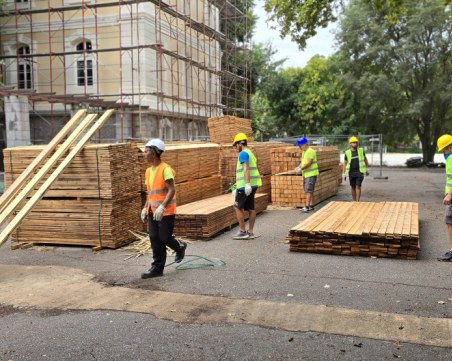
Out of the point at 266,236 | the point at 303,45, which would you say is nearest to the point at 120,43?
the point at 303,45

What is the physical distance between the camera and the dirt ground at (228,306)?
4602mm

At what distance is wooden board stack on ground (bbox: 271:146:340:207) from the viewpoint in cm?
1432

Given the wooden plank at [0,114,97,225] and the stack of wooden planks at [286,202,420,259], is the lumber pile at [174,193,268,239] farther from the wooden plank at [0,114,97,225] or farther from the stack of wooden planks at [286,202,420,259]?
the wooden plank at [0,114,97,225]

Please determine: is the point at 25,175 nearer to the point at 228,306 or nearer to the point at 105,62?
the point at 228,306

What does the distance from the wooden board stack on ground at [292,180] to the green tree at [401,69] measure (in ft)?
65.0

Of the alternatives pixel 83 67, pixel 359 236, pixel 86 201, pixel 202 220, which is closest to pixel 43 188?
pixel 86 201

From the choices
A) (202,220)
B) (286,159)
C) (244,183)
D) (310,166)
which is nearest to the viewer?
(244,183)

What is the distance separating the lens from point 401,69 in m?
34.7

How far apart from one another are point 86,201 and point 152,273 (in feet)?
8.50

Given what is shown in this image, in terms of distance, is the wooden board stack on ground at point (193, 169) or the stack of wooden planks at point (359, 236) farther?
the wooden board stack on ground at point (193, 169)

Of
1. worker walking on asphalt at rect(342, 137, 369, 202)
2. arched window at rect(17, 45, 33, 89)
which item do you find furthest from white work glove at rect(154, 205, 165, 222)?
arched window at rect(17, 45, 33, 89)

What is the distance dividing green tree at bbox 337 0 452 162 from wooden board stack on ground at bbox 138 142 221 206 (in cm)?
2345

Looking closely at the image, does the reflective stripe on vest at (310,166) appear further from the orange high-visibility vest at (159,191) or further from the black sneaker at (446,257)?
the orange high-visibility vest at (159,191)

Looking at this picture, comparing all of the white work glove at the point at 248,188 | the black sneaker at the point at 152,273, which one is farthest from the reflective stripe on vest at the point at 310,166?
the black sneaker at the point at 152,273
